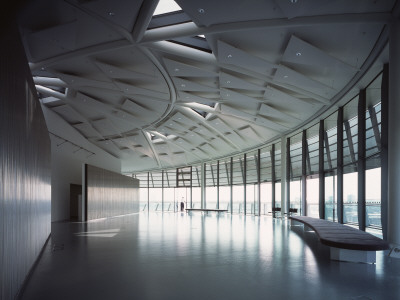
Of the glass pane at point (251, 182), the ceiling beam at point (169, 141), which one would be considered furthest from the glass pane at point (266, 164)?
the ceiling beam at point (169, 141)

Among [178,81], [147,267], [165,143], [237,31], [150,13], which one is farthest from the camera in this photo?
[165,143]

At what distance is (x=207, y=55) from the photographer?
10.4m

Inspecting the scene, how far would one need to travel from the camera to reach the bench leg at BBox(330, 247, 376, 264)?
6.40 meters

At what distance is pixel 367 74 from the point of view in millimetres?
9844

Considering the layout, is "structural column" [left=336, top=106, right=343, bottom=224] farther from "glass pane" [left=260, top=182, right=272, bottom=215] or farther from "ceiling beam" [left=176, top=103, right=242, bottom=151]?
"glass pane" [left=260, top=182, right=272, bottom=215]

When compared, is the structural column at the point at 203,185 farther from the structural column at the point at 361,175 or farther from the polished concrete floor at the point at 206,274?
the polished concrete floor at the point at 206,274

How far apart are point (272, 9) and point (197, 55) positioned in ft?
11.0

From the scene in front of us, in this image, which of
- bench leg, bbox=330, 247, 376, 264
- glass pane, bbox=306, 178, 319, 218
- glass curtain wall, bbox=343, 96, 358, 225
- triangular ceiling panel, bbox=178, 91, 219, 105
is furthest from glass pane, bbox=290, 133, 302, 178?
bench leg, bbox=330, 247, 376, 264

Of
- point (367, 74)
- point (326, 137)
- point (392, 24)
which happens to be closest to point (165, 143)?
point (326, 137)

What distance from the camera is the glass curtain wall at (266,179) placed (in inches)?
875

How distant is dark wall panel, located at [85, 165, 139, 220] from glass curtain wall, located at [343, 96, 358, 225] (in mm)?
12792

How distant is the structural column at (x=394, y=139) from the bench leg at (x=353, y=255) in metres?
0.88

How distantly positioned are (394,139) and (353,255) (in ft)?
8.49

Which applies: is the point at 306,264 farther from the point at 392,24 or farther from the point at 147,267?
the point at 392,24
